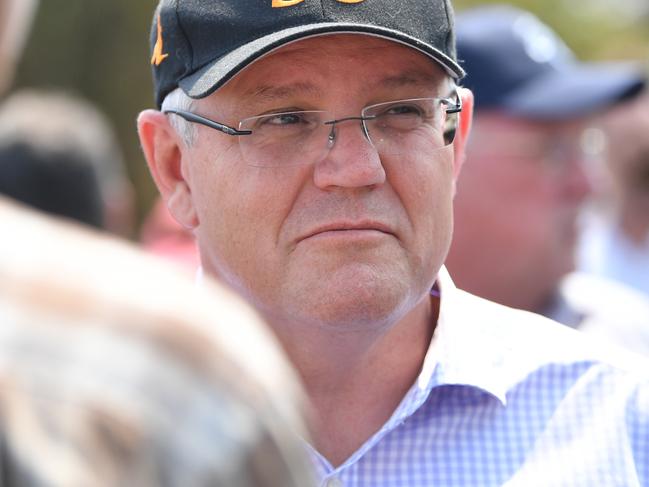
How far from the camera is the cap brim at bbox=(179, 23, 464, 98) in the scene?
7.32 ft

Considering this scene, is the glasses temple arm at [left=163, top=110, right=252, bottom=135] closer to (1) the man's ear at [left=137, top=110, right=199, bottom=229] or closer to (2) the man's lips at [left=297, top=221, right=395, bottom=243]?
(1) the man's ear at [left=137, top=110, right=199, bottom=229]

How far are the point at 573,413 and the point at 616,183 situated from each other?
382 cm

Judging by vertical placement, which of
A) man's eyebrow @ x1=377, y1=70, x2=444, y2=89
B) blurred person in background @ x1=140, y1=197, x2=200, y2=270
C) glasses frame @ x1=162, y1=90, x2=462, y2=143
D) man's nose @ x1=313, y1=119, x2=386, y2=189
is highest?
man's eyebrow @ x1=377, y1=70, x2=444, y2=89

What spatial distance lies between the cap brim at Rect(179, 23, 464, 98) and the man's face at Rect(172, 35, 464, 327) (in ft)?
0.16

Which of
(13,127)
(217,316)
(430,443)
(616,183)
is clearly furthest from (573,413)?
(616,183)

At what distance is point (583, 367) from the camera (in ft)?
7.75

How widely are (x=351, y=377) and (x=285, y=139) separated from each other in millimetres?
527

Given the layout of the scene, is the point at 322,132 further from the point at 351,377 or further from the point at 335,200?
the point at 351,377

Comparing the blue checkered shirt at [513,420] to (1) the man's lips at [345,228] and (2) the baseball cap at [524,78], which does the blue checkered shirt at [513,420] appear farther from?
(2) the baseball cap at [524,78]

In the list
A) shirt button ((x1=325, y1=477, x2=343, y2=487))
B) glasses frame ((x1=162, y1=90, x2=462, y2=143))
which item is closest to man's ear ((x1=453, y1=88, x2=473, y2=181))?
Answer: glasses frame ((x1=162, y1=90, x2=462, y2=143))

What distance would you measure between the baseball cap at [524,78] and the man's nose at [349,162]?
6.41ft

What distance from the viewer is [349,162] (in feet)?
7.47

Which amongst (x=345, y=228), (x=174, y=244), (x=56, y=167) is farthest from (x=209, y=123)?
(x=174, y=244)

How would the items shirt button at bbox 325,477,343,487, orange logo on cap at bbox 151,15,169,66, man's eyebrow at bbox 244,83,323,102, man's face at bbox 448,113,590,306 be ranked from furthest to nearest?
1. man's face at bbox 448,113,590,306
2. orange logo on cap at bbox 151,15,169,66
3. man's eyebrow at bbox 244,83,323,102
4. shirt button at bbox 325,477,343,487
